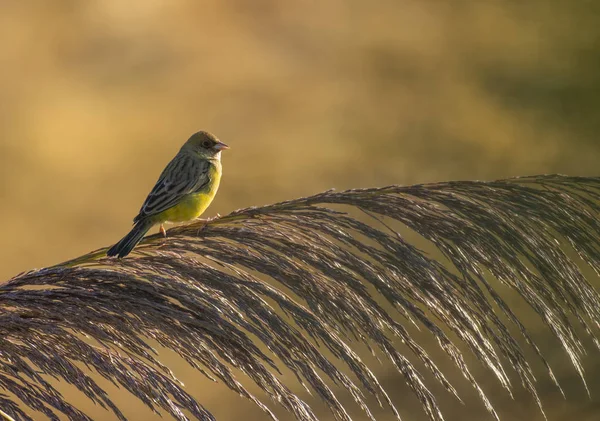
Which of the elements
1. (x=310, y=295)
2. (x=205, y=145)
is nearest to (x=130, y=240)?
(x=310, y=295)

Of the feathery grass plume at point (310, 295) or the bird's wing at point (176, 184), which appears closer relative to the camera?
the feathery grass plume at point (310, 295)

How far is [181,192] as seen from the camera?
12.3 ft

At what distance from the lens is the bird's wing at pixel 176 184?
363cm

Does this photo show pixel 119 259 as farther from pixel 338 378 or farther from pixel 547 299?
pixel 547 299

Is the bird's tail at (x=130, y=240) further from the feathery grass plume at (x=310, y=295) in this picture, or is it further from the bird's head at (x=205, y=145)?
the bird's head at (x=205, y=145)

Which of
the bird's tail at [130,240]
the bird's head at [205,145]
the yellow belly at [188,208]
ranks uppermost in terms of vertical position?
the bird's head at [205,145]

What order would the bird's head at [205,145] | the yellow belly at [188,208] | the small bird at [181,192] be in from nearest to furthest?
the small bird at [181,192]
the yellow belly at [188,208]
the bird's head at [205,145]

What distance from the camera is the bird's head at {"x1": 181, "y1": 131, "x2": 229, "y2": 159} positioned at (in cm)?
452

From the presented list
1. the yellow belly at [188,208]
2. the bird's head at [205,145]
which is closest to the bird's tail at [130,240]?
the yellow belly at [188,208]

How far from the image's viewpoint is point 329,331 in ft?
6.41

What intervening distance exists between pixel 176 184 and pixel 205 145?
0.85m

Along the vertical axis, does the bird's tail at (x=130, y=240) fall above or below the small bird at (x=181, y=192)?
below

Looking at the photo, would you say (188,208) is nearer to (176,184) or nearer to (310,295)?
(176,184)

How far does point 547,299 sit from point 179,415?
3.25 ft
